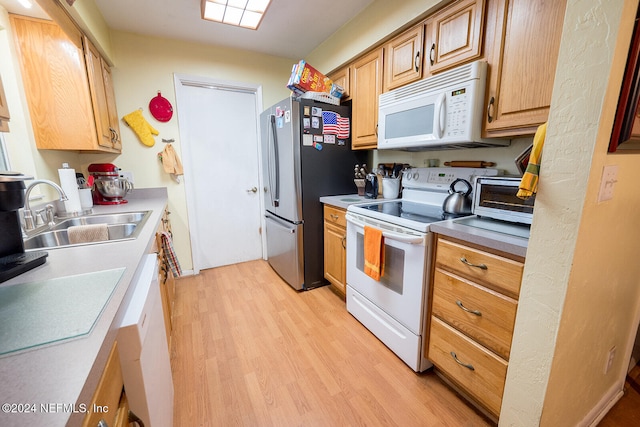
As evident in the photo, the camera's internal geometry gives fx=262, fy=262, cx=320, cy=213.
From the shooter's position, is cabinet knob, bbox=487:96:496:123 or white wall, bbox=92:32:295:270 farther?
white wall, bbox=92:32:295:270

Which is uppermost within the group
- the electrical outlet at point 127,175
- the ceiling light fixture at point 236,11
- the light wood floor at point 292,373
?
the ceiling light fixture at point 236,11

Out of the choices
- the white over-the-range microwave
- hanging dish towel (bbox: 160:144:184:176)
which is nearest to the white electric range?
the white over-the-range microwave

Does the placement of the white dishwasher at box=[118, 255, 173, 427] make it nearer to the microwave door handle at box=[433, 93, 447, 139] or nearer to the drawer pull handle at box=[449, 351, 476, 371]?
the drawer pull handle at box=[449, 351, 476, 371]

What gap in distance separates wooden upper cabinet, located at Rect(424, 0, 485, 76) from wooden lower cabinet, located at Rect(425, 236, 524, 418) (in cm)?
105

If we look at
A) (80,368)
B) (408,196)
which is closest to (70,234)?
(80,368)

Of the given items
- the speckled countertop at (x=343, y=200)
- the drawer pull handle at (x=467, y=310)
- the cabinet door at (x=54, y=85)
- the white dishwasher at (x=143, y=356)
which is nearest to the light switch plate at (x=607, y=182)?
the drawer pull handle at (x=467, y=310)

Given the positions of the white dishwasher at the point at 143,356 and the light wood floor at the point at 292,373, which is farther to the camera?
the light wood floor at the point at 292,373

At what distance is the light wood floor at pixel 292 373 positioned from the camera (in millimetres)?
1296

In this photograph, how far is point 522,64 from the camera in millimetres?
1246

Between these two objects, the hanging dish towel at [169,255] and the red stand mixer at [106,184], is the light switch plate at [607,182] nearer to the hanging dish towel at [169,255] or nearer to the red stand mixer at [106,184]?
the hanging dish towel at [169,255]

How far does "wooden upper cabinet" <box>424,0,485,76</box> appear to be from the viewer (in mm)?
1397

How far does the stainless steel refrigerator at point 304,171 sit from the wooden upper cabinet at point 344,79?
156 millimetres

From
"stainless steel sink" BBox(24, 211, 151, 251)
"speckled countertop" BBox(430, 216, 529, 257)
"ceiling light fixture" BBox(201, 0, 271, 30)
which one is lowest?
"stainless steel sink" BBox(24, 211, 151, 251)

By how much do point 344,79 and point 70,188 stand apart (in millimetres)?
2314
